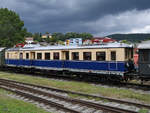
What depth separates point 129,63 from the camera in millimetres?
15133

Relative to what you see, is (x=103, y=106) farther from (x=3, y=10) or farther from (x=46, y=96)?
(x=3, y=10)

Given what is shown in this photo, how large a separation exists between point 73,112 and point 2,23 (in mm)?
46316

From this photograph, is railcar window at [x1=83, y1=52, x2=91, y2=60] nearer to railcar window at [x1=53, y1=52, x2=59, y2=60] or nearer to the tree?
railcar window at [x1=53, y1=52, x2=59, y2=60]

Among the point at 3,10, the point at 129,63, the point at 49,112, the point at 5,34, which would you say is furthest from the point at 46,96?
the point at 3,10

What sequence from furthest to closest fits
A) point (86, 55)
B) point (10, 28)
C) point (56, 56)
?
point (10, 28)
point (56, 56)
point (86, 55)

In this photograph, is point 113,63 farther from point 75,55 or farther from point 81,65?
point 75,55

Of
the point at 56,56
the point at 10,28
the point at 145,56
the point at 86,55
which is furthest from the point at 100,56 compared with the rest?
the point at 10,28

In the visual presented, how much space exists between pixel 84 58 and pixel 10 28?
124 feet

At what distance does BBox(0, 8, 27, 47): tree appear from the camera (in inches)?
1901

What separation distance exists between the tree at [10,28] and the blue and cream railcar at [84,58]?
27.8 m

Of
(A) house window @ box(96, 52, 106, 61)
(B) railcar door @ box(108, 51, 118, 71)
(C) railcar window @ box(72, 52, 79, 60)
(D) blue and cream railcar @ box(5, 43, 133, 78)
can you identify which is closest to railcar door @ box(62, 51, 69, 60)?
(D) blue and cream railcar @ box(5, 43, 133, 78)

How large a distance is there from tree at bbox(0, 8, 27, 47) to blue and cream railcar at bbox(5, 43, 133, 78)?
2781cm

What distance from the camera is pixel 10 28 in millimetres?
49031

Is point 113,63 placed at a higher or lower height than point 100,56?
lower
